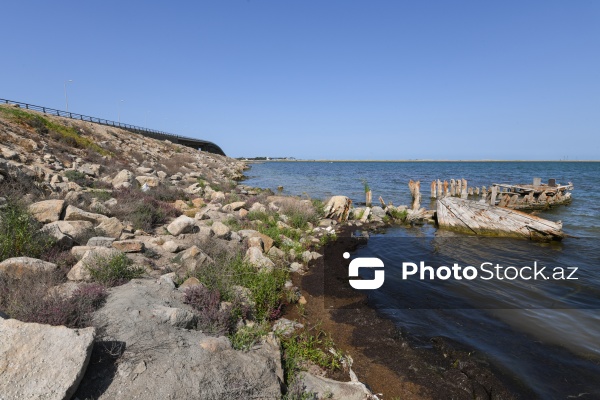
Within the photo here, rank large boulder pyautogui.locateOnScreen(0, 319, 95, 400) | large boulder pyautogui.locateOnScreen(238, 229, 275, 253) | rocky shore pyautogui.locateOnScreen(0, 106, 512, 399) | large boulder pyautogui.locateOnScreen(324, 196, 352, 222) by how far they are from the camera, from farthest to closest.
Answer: large boulder pyautogui.locateOnScreen(324, 196, 352, 222) < large boulder pyautogui.locateOnScreen(238, 229, 275, 253) < rocky shore pyautogui.locateOnScreen(0, 106, 512, 399) < large boulder pyautogui.locateOnScreen(0, 319, 95, 400)

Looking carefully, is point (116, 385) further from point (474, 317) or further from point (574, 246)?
point (574, 246)

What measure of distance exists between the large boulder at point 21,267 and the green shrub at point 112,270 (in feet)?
2.05

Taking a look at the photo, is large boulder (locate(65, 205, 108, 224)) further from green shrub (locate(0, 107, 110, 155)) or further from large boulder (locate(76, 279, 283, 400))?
green shrub (locate(0, 107, 110, 155))

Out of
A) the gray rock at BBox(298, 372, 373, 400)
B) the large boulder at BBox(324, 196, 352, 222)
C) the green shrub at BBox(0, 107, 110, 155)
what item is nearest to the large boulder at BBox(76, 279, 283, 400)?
the gray rock at BBox(298, 372, 373, 400)

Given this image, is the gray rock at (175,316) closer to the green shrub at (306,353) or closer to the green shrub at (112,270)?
the green shrub at (112,270)

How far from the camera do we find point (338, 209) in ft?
56.9

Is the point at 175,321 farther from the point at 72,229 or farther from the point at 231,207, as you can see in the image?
the point at 231,207

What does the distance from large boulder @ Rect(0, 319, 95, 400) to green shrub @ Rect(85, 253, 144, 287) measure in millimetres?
2142

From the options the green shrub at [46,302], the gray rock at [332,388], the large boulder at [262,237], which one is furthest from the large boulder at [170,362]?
the large boulder at [262,237]

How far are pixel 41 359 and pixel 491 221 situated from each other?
17.6 m

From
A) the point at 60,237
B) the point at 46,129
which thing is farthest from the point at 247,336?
the point at 46,129

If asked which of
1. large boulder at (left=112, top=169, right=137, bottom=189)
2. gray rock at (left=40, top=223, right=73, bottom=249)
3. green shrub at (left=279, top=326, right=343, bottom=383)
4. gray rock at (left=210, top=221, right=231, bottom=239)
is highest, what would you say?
large boulder at (left=112, top=169, right=137, bottom=189)

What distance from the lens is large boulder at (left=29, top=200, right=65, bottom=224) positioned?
7309 millimetres

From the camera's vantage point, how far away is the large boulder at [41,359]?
2.87 m
